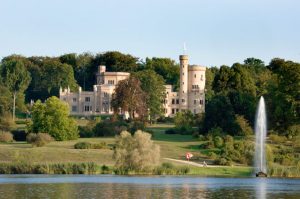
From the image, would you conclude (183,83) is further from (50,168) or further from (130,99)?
(50,168)

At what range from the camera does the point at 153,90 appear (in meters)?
148

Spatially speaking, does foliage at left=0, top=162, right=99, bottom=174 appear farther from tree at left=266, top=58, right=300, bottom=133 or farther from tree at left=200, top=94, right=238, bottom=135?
tree at left=200, top=94, right=238, bottom=135

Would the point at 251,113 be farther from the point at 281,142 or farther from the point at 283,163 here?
the point at 283,163

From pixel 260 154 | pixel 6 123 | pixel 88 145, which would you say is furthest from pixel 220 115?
pixel 6 123

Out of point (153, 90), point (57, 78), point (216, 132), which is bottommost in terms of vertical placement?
point (216, 132)

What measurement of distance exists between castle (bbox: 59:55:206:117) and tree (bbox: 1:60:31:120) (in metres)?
6.61

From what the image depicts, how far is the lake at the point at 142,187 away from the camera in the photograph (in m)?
55.1

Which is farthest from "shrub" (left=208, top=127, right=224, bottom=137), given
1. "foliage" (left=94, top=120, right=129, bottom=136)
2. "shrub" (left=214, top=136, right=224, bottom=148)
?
"foliage" (left=94, top=120, right=129, bottom=136)

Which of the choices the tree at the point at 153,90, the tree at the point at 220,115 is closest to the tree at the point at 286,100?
the tree at the point at 220,115

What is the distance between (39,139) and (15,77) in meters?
59.7

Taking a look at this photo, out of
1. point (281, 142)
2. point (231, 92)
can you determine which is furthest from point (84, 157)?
point (231, 92)

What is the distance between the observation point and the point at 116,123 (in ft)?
389

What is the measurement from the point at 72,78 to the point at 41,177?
326 ft

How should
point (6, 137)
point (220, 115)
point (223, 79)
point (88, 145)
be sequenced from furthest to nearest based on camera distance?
point (223, 79) < point (220, 115) < point (6, 137) < point (88, 145)
